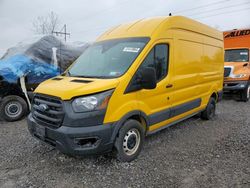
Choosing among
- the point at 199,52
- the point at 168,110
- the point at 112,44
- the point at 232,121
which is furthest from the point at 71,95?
the point at 232,121

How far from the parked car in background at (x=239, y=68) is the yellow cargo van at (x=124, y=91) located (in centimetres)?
464

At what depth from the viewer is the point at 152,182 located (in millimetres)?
3467

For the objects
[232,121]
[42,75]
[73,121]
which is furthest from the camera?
[42,75]

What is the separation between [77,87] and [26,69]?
4.11m

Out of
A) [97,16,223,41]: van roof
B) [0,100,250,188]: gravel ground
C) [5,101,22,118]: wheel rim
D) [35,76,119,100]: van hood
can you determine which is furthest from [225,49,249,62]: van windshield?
[5,101,22,118]: wheel rim

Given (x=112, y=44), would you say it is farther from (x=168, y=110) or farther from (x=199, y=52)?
(x=199, y=52)

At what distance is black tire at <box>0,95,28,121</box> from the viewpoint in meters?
6.67

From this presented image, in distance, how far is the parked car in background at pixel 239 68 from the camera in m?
9.48

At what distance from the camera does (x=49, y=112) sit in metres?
3.70

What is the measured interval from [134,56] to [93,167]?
1968 millimetres

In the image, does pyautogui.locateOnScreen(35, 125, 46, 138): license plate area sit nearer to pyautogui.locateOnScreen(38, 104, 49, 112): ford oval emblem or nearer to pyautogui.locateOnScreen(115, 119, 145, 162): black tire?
pyautogui.locateOnScreen(38, 104, 49, 112): ford oval emblem

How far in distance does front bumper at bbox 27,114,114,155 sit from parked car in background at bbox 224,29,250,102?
7577 mm

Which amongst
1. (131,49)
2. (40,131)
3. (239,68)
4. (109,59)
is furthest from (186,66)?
(239,68)

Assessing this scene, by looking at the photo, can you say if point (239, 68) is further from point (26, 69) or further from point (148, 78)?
point (26, 69)
